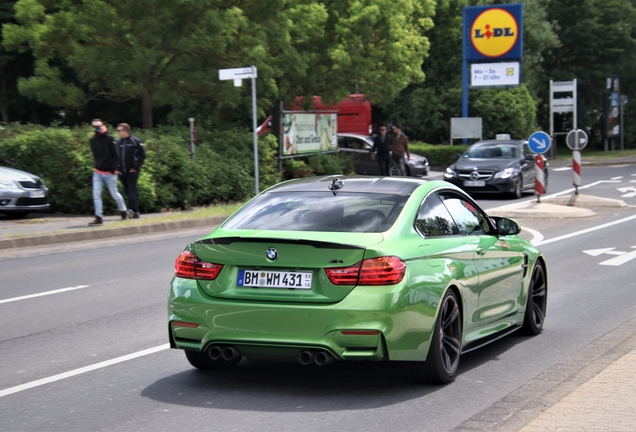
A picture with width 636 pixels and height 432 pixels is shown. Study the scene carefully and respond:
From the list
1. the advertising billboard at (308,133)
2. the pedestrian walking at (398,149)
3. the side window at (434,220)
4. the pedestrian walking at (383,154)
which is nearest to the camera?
the side window at (434,220)

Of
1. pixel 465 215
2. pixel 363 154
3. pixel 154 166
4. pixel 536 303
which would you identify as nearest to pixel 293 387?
pixel 465 215

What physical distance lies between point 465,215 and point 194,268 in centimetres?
231

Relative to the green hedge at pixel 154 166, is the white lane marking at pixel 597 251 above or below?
below

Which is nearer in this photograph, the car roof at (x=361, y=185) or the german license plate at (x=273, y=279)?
the german license plate at (x=273, y=279)

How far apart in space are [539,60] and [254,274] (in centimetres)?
6093

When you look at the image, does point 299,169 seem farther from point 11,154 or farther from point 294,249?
Answer: point 294,249

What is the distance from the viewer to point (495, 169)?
90.7ft

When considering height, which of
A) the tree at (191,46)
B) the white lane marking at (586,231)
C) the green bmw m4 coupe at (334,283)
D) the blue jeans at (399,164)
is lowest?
the white lane marking at (586,231)

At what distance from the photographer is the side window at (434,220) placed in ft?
22.9

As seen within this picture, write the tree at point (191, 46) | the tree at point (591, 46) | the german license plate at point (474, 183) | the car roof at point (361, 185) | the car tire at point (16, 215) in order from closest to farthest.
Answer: the car roof at point (361, 185)
the car tire at point (16, 215)
the tree at point (191, 46)
the german license plate at point (474, 183)
the tree at point (591, 46)

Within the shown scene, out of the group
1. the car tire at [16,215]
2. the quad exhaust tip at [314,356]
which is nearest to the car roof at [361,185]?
the quad exhaust tip at [314,356]

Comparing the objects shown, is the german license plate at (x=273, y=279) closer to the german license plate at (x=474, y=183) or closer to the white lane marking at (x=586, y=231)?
the white lane marking at (x=586, y=231)

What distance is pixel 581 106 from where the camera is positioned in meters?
65.1

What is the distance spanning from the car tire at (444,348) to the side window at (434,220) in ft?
1.53
